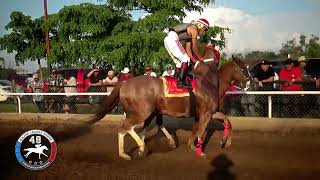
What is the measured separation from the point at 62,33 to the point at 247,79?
11934 mm

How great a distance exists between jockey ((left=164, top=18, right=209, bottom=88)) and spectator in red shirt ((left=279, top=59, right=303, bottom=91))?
412 cm

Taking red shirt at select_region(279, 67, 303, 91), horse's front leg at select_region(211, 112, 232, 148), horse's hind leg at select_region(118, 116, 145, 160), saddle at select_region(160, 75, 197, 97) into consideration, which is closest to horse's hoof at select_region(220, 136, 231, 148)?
horse's front leg at select_region(211, 112, 232, 148)

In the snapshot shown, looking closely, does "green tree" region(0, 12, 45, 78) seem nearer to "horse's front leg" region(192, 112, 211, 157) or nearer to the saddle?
the saddle

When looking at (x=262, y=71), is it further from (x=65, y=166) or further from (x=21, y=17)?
(x=21, y=17)

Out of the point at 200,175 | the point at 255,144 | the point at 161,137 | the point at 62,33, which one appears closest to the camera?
the point at 200,175

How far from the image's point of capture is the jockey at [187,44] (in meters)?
8.76

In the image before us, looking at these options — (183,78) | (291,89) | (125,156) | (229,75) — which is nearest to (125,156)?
(125,156)

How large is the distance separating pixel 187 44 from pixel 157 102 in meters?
1.41

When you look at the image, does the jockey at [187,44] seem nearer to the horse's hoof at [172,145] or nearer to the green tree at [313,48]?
the horse's hoof at [172,145]

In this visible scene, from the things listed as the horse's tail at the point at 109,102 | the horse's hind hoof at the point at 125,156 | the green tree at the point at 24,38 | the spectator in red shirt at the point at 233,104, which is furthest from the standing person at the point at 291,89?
the green tree at the point at 24,38

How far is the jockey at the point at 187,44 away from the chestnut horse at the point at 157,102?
0.81 ft

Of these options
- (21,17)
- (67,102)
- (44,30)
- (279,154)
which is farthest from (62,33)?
(279,154)

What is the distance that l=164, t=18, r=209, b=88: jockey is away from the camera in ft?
28.7

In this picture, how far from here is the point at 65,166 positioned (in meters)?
7.68
